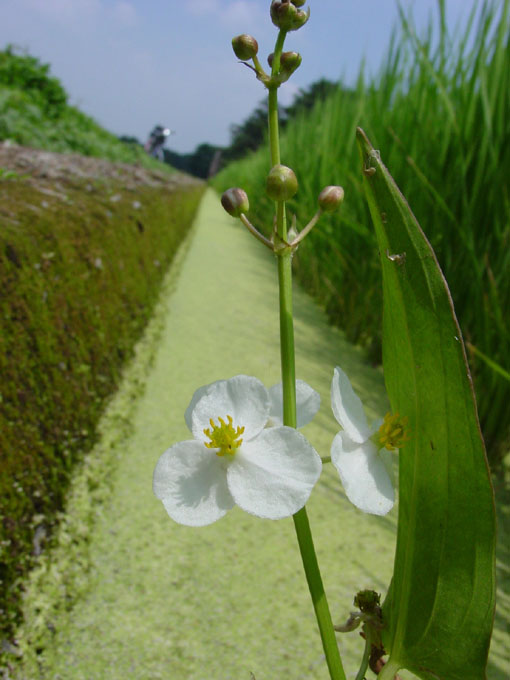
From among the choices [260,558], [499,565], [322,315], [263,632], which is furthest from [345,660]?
[322,315]

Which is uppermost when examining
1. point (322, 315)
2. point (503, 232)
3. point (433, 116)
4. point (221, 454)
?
point (433, 116)

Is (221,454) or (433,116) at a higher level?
(433,116)

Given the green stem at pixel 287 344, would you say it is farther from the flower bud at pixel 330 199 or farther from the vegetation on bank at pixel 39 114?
the vegetation on bank at pixel 39 114

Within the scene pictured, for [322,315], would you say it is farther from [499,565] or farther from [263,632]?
[263,632]

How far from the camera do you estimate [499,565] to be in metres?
1.02

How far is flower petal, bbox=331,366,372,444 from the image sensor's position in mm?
314

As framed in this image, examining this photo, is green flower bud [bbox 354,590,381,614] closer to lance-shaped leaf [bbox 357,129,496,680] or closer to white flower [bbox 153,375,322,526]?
lance-shaped leaf [bbox 357,129,496,680]

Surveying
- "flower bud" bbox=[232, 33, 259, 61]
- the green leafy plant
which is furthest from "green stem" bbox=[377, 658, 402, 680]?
"flower bud" bbox=[232, 33, 259, 61]

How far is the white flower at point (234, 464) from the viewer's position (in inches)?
11.2

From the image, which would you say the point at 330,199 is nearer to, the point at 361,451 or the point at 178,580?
the point at 361,451

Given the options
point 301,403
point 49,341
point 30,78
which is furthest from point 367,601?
point 30,78

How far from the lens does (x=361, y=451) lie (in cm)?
32

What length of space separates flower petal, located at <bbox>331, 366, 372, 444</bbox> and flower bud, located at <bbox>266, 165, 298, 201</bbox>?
3.7 inches

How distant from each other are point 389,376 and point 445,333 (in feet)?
0.18
